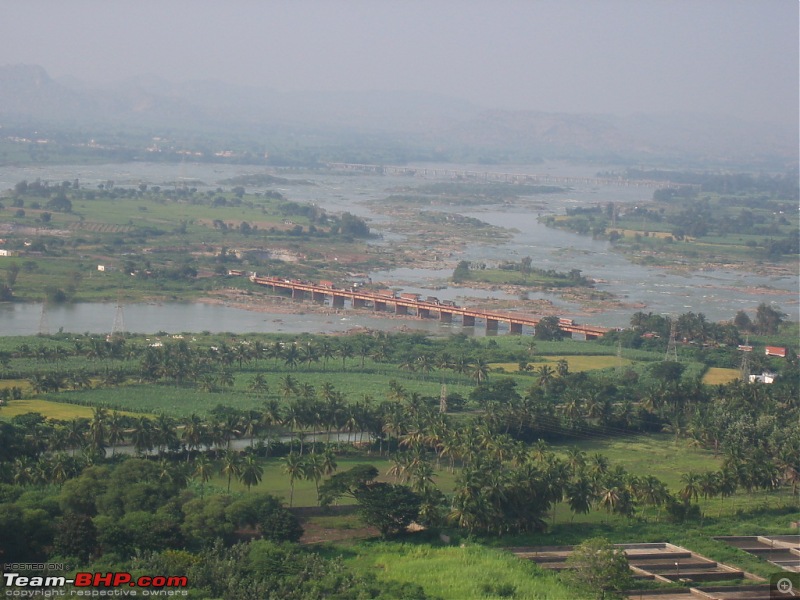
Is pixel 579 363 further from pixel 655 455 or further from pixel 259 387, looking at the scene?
pixel 259 387

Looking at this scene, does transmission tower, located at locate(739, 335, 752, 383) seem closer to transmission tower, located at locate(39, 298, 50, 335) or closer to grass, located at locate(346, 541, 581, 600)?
grass, located at locate(346, 541, 581, 600)

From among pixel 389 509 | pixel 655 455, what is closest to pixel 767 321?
pixel 655 455

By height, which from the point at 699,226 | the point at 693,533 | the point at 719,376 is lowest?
the point at 719,376

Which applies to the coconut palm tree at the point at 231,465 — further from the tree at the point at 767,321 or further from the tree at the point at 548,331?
the tree at the point at 767,321

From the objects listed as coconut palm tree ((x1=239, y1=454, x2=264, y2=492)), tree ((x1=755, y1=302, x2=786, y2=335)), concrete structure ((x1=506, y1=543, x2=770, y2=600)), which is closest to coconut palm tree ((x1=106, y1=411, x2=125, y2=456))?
coconut palm tree ((x1=239, y1=454, x2=264, y2=492))

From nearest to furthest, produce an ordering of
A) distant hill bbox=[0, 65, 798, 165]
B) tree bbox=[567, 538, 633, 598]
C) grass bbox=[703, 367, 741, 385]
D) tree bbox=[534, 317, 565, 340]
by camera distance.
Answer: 1. tree bbox=[567, 538, 633, 598]
2. grass bbox=[703, 367, 741, 385]
3. tree bbox=[534, 317, 565, 340]
4. distant hill bbox=[0, 65, 798, 165]
